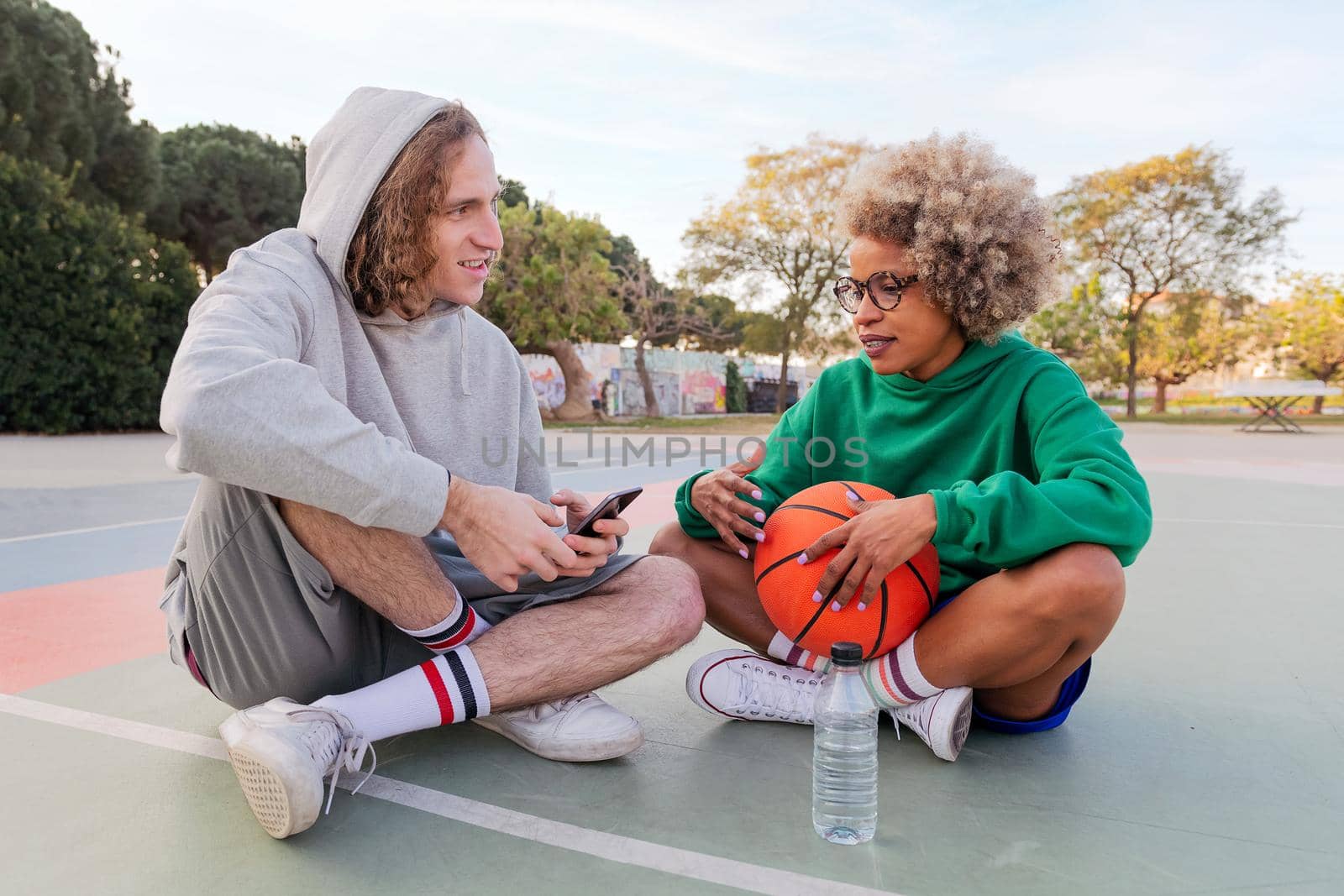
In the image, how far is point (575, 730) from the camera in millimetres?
2178

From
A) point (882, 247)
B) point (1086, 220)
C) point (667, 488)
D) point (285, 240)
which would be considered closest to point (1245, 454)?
point (667, 488)

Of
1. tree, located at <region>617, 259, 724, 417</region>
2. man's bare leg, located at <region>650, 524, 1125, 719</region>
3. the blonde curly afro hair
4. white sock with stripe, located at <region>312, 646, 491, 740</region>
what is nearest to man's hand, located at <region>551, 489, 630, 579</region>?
white sock with stripe, located at <region>312, 646, 491, 740</region>

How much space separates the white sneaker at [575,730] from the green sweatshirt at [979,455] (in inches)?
25.4

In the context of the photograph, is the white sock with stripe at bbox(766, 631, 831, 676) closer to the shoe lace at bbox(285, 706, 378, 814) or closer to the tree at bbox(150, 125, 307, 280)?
the shoe lace at bbox(285, 706, 378, 814)

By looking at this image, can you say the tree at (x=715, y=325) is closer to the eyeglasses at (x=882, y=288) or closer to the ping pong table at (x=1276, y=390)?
the ping pong table at (x=1276, y=390)

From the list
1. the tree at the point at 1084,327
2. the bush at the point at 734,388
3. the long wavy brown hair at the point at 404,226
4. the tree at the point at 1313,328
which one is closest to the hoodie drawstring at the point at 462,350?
the long wavy brown hair at the point at 404,226

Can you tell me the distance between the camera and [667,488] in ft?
28.6

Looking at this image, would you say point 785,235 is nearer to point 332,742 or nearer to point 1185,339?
point 1185,339

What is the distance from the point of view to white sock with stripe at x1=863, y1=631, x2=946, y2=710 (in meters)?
2.25

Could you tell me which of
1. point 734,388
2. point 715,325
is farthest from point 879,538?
point 715,325

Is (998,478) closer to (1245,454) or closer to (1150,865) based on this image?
(1150,865)

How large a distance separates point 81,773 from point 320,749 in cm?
72

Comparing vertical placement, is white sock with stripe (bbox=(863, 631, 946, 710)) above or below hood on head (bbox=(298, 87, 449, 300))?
below

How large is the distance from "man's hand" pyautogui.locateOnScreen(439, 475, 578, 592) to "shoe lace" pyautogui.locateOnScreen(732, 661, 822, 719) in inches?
32.8
